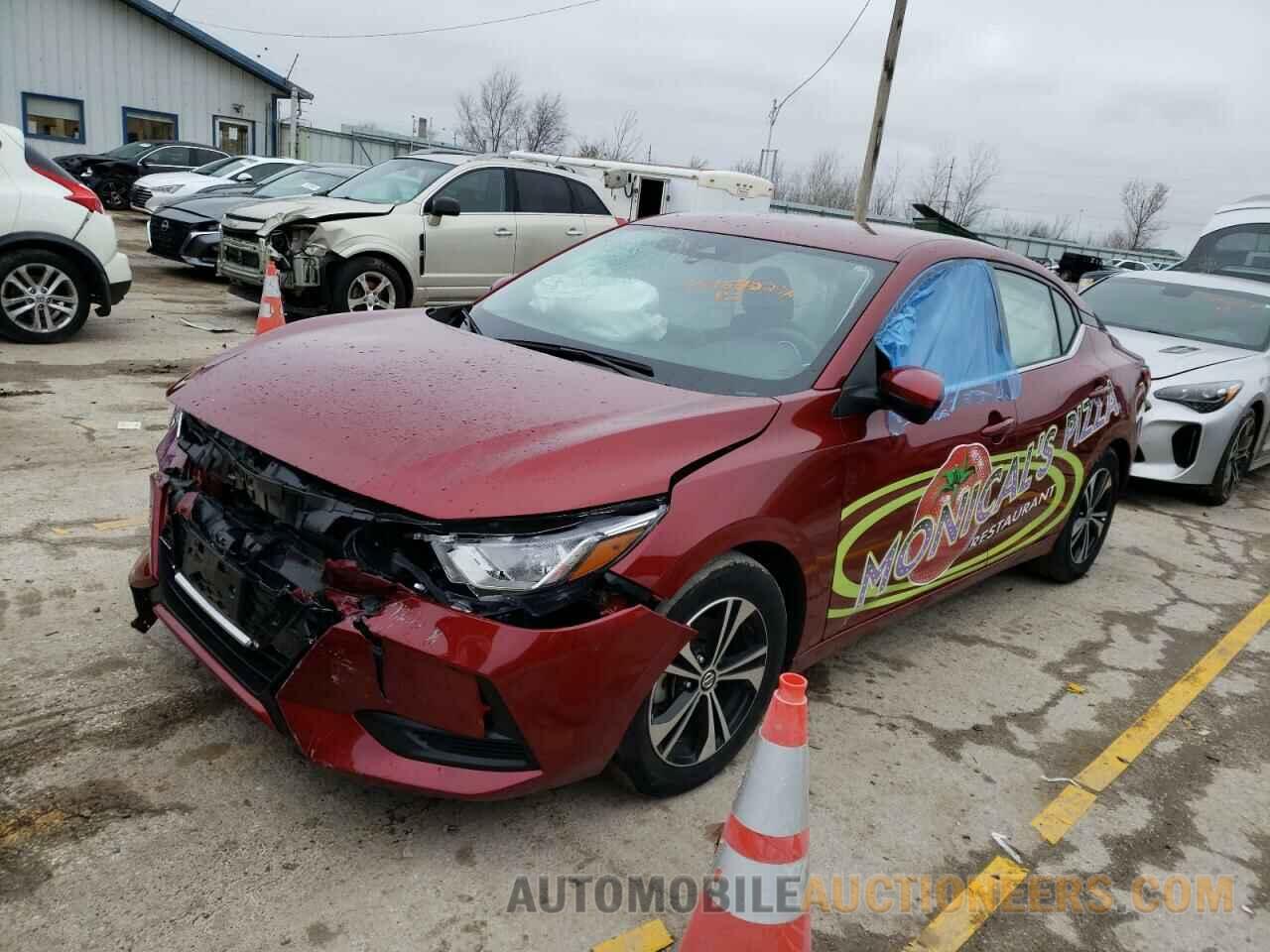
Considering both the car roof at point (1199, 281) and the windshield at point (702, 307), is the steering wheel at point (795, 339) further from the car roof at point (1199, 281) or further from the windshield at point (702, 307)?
the car roof at point (1199, 281)

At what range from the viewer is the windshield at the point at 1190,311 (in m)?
7.65

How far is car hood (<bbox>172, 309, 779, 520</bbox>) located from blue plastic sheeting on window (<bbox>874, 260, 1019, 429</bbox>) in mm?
731

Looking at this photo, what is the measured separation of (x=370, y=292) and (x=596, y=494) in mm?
7290

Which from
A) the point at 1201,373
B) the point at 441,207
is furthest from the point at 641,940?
the point at 441,207

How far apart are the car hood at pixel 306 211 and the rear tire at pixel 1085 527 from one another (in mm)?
6701

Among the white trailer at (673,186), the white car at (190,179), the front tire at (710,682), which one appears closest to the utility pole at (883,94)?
the white trailer at (673,186)

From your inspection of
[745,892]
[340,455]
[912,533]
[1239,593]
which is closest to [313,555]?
[340,455]

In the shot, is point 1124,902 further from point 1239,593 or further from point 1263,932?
point 1239,593

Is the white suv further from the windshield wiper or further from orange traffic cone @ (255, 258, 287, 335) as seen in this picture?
the windshield wiper

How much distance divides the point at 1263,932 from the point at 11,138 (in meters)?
8.83

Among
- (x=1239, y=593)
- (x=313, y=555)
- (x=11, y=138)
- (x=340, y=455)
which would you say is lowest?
(x=1239, y=593)

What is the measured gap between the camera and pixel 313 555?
7.90 ft

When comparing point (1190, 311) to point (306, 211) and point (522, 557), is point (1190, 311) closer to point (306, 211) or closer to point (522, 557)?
point (522, 557)

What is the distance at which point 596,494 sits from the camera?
2.38 metres
